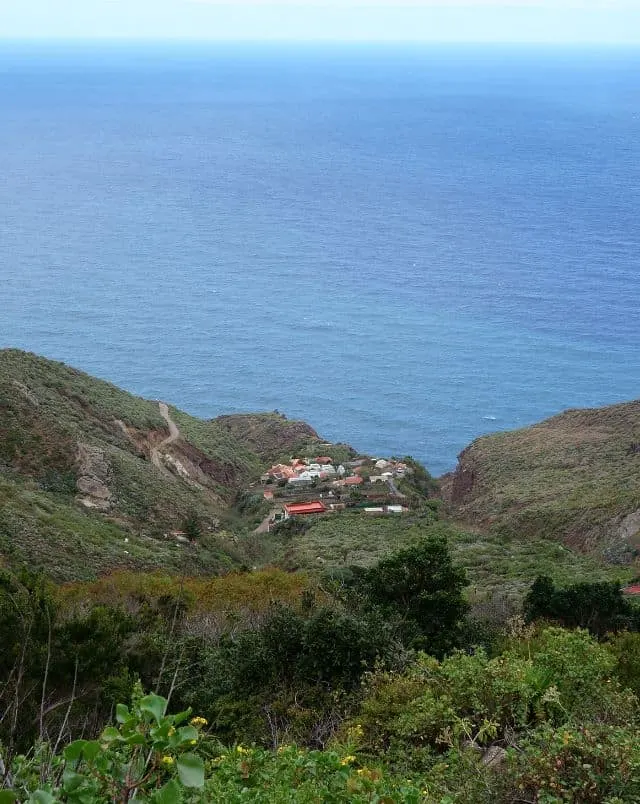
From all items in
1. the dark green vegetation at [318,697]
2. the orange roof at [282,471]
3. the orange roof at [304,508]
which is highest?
the dark green vegetation at [318,697]

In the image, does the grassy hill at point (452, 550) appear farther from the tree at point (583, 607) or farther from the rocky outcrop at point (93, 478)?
the rocky outcrop at point (93, 478)

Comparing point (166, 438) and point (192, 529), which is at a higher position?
point (192, 529)

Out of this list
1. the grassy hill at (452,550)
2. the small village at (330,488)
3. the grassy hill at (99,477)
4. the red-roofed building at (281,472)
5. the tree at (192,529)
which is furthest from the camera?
the red-roofed building at (281,472)

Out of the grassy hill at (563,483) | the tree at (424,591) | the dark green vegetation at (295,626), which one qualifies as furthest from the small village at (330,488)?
the tree at (424,591)

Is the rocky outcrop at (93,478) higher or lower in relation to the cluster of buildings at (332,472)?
higher

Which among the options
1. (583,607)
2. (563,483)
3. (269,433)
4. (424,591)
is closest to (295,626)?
(424,591)

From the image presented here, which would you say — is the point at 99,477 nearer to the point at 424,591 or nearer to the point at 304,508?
the point at 304,508

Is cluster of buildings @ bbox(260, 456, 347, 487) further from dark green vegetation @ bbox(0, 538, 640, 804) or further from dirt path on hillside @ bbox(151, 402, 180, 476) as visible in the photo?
dark green vegetation @ bbox(0, 538, 640, 804)
